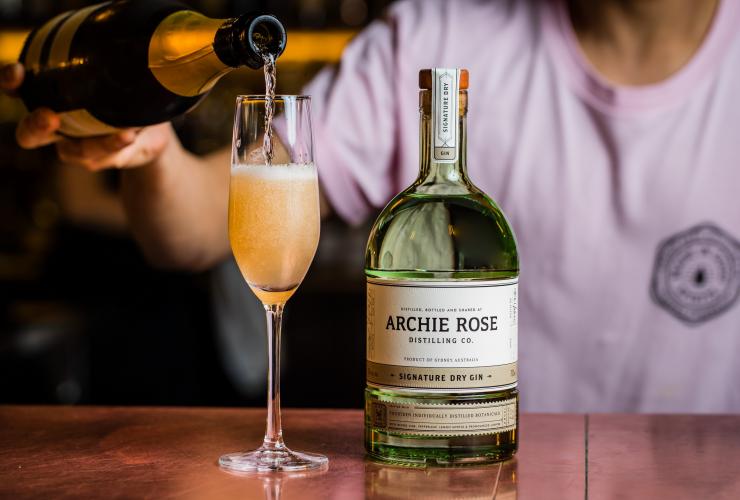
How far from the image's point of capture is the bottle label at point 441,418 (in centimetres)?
82

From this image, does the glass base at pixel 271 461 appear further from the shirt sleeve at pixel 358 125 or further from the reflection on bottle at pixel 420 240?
the shirt sleeve at pixel 358 125

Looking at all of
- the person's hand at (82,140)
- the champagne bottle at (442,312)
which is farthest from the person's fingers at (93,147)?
the champagne bottle at (442,312)

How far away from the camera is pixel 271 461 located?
2.77ft

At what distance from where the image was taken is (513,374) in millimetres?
849

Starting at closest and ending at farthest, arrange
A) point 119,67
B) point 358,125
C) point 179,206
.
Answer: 1. point 119,67
2. point 179,206
3. point 358,125

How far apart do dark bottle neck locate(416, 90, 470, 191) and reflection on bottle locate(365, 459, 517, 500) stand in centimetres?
22

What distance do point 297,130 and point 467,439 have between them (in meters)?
0.28

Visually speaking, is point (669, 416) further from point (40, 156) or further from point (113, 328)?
point (40, 156)

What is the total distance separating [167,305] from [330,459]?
2.32m

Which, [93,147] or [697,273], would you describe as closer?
[93,147]

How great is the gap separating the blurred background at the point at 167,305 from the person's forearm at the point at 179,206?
1.11 m

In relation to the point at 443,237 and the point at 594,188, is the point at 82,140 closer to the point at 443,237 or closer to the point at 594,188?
the point at 443,237

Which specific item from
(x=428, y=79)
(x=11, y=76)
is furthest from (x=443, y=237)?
(x=11, y=76)

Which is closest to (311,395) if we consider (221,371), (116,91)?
(221,371)
